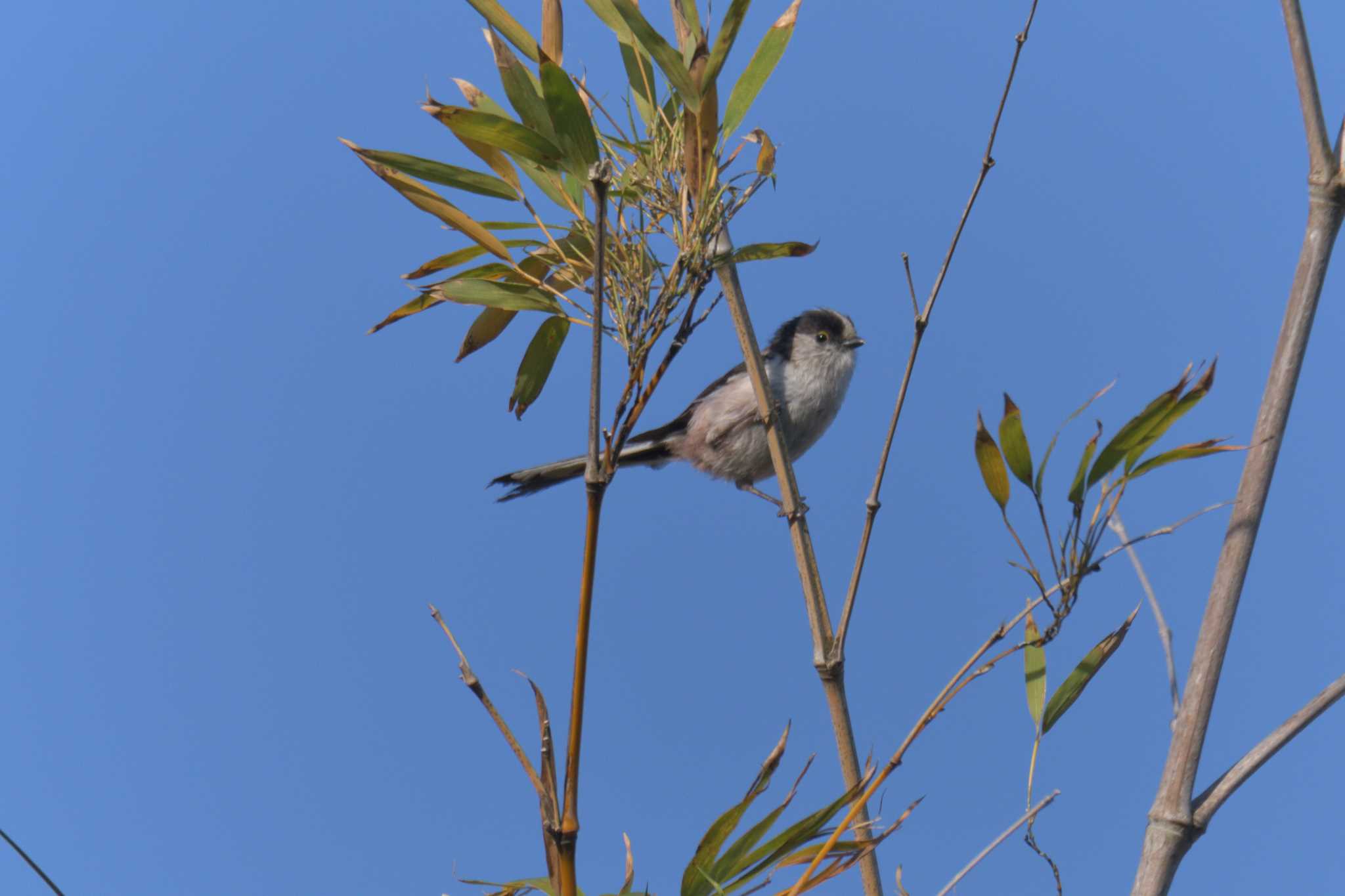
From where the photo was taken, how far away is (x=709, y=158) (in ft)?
4.26

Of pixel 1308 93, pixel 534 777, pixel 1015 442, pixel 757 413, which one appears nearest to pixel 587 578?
pixel 534 777

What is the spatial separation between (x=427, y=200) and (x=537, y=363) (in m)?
0.43

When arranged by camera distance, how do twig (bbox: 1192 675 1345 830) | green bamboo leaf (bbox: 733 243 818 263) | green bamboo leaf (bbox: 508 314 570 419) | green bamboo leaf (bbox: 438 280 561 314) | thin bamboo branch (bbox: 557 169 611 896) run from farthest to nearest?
green bamboo leaf (bbox: 508 314 570 419)
green bamboo leaf (bbox: 733 243 818 263)
green bamboo leaf (bbox: 438 280 561 314)
twig (bbox: 1192 675 1345 830)
thin bamboo branch (bbox: 557 169 611 896)

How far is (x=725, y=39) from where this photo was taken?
1.20m

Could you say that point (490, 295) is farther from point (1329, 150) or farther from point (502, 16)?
point (1329, 150)

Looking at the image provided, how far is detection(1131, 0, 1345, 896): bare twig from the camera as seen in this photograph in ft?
3.87

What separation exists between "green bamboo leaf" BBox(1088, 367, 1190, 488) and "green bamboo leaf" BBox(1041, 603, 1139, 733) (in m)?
0.25

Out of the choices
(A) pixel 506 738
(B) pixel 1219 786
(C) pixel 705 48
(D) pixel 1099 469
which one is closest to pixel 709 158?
(C) pixel 705 48

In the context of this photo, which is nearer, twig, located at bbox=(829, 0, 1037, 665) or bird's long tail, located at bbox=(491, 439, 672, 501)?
twig, located at bbox=(829, 0, 1037, 665)

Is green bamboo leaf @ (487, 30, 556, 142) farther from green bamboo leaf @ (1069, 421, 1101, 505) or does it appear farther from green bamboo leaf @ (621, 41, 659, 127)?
green bamboo leaf @ (1069, 421, 1101, 505)

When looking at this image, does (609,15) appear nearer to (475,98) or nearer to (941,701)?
(475,98)

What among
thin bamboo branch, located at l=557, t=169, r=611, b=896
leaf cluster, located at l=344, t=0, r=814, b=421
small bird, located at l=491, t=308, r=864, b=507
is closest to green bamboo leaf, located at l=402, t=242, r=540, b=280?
leaf cluster, located at l=344, t=0, r=814, b=421

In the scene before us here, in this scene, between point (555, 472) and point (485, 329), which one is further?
point (555, 472)

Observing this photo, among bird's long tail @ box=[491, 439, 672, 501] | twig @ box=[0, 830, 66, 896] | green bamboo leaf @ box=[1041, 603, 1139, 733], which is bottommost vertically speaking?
twig @ box=[0, 830, 66, 896]
